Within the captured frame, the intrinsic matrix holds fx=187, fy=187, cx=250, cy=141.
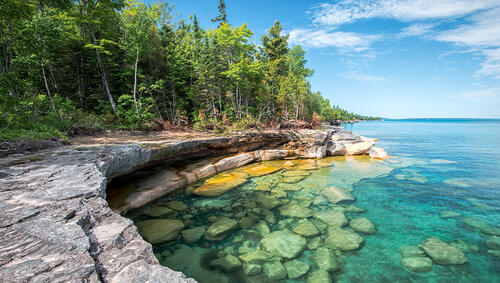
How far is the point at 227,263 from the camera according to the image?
4043mm

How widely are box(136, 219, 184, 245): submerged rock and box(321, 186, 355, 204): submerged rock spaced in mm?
5381

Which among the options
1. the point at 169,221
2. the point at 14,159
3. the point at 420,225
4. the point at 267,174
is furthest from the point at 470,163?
the point at 14,159

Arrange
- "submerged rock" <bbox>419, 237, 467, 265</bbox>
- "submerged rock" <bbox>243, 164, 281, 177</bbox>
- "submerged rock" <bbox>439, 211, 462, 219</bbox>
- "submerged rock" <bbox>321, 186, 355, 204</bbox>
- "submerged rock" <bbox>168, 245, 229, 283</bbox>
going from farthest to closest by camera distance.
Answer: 1. "submerged rock" <bbox>243, 164, 281, 177</bbox>
2. "submerged rock" <bbox>321, 186, 355, 204</bbox>
3. "submerged rock" <bbox>439, 211, 462, 219</bbox>
4. "submerged rock" <bbox>419, 237, 467, 265</bbox>
5. "submerged rock" <bbox>168, 245, 229, 283</bbox>

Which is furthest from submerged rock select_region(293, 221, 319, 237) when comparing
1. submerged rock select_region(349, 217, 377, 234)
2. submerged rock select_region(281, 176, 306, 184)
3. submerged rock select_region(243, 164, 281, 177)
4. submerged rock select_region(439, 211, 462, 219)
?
submerged rock select_region(243, 164, 281, 177)

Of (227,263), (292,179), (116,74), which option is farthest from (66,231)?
(116,74)

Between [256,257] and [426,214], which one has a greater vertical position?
[426,214]

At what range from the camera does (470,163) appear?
495 inches

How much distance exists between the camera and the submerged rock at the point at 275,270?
3699mm

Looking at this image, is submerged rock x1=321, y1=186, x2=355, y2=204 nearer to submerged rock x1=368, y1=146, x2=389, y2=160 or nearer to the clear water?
the clear water

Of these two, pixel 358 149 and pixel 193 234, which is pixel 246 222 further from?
pixel 358 149

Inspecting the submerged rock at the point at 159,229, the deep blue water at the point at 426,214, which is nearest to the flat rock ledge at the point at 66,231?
the submerged rock at the point at 159,229

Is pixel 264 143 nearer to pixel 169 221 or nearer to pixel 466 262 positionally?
pixel 169 221

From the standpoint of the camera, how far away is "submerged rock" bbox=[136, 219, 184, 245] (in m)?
4.81

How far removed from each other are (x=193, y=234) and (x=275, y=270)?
238 centimetres
